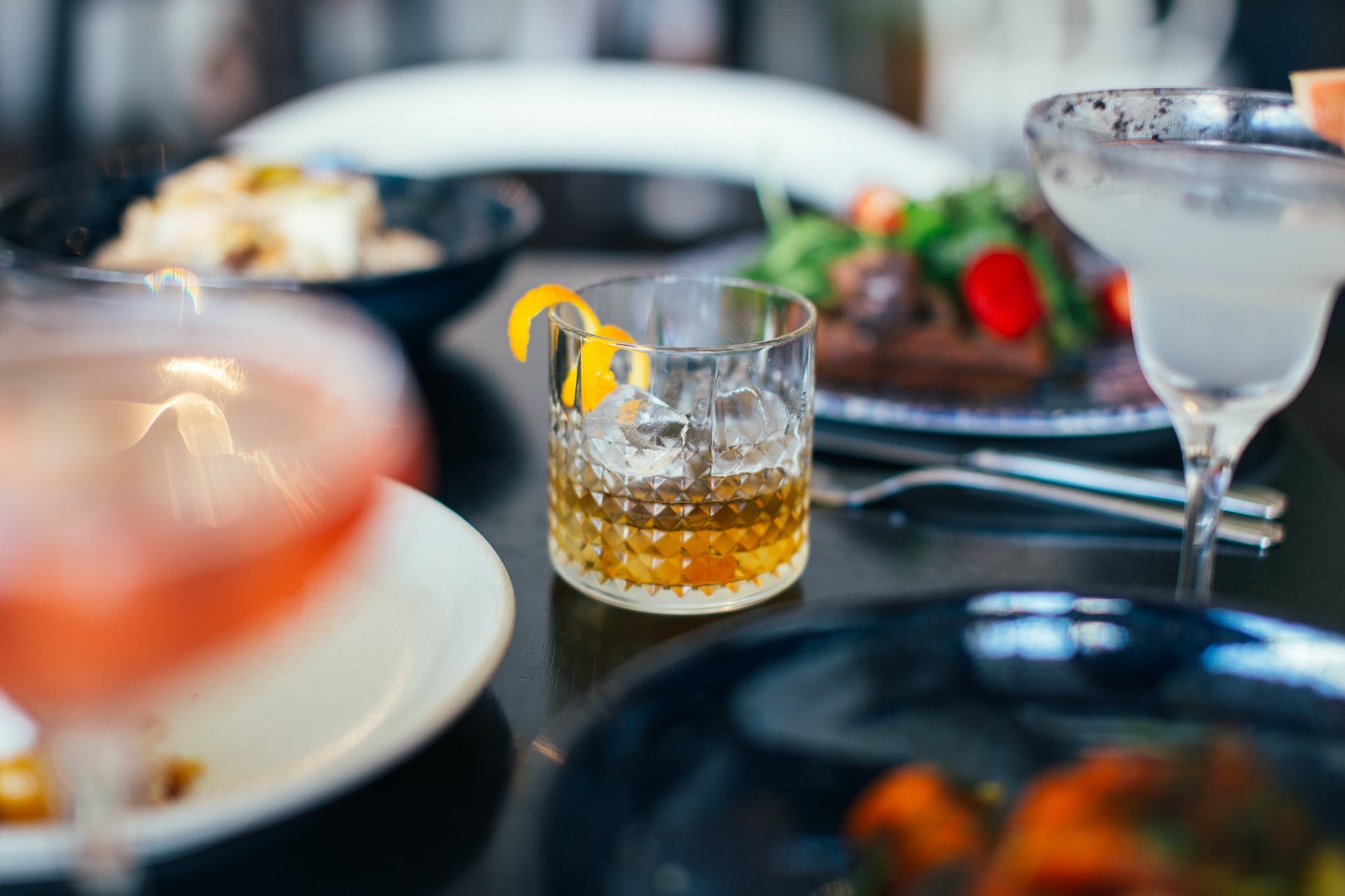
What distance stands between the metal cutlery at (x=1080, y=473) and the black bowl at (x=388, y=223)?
0.33 metres

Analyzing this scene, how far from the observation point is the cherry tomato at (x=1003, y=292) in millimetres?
1123

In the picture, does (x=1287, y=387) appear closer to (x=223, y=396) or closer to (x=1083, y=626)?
(x=1083, y=626)

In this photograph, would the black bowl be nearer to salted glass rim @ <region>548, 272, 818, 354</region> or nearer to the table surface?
the table surface

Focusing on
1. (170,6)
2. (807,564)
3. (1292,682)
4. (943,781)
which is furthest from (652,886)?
(170,6)

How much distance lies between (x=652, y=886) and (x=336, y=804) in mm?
154

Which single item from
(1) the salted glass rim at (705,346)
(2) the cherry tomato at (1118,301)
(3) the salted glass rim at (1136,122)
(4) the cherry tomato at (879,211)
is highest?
(3) the salted glass rim at (1136,122)

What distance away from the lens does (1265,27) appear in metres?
2.75

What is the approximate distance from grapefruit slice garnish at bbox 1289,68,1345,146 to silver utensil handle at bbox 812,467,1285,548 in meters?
0.26

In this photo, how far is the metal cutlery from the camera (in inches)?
29.3

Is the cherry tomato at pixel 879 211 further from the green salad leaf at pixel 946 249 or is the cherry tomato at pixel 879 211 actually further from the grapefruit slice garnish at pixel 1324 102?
the grapefruit slice garnish at pixel 1324 102

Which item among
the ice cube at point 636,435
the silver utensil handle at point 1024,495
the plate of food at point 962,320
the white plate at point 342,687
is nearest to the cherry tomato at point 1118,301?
the plate of food at point 962,320

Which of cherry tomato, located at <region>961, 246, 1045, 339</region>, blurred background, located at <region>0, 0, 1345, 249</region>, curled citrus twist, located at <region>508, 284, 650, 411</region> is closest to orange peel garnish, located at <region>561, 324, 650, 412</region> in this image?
curled citrus twist, located at <region>508, 284, 650, 411</region>

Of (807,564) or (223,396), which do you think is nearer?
(223,396)

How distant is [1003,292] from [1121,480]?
16.7 inches
